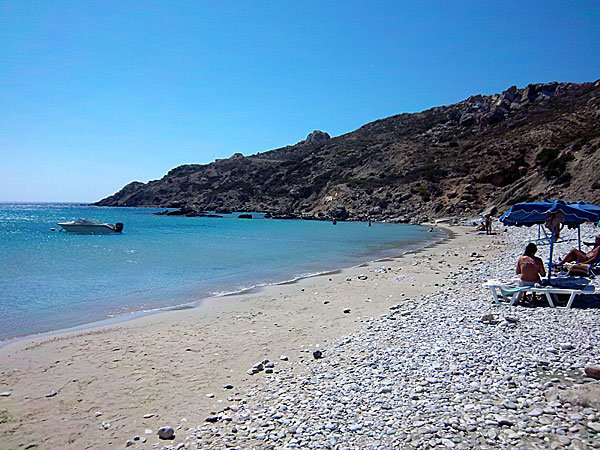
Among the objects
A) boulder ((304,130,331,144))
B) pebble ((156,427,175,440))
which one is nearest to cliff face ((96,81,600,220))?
boulder ((304,130,331,144))

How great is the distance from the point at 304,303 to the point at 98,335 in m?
5.70

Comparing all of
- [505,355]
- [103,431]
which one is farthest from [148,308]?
[505,355]

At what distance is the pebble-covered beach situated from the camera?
434 cm

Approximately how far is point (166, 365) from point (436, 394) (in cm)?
486

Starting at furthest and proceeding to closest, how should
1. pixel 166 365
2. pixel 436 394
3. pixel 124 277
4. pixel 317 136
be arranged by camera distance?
pixel 317 136, pixel 124 277, pixel 166 365, pixel 436 394

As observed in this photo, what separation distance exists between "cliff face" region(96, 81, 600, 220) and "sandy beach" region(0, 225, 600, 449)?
142ft

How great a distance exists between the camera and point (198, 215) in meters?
102

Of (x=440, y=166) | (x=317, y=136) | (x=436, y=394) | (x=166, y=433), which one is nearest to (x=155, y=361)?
(x=166, y=433)

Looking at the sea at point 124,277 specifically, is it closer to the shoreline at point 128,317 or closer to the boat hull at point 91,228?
the shoreline at point 128,317

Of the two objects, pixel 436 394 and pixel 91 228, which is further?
pixel 91 228

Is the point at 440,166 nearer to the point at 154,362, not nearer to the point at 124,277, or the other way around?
the point at 124,277

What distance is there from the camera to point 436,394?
5184mm

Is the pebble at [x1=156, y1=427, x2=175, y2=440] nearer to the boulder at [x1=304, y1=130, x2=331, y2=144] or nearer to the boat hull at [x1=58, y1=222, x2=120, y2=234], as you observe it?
the boat hull at [x1=58, y1=222, x2=120, y2=234]

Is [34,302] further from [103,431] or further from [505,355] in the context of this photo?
[505,355]
